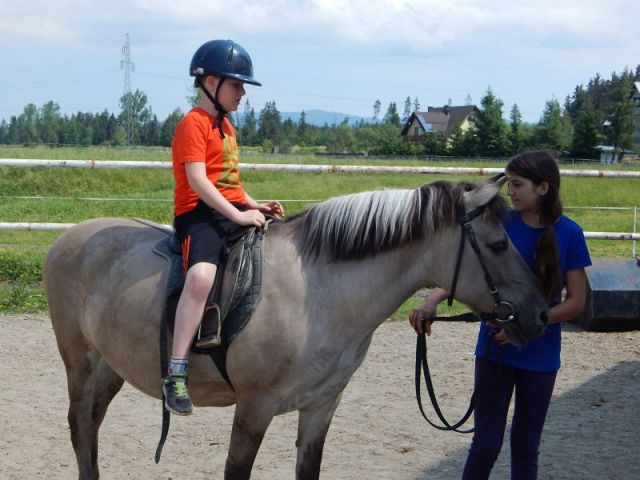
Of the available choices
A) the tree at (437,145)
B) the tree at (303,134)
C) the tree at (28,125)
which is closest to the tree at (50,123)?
the tree at (28,125)

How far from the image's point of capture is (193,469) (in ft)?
14.4

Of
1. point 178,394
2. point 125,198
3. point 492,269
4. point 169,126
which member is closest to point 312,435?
point 178,394

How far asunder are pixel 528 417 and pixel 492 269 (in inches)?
27.4

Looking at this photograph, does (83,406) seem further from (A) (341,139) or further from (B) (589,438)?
(A) (341,139)

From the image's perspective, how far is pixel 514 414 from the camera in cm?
329

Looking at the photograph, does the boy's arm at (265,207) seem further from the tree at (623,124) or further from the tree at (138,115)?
the tree at (138,115)

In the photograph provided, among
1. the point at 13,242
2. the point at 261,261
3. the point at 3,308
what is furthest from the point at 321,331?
the point at 13,242

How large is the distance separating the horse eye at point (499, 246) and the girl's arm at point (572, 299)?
0.38m

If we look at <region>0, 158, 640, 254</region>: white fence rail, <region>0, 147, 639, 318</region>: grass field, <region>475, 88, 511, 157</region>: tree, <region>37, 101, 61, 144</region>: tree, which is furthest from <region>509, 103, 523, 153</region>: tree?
<region>37, 101, 61, 144</region>: tree

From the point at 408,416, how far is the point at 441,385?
804 mm

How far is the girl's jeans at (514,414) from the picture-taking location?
3.25 m

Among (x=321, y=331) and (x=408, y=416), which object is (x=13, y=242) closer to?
(x=408, y=416)

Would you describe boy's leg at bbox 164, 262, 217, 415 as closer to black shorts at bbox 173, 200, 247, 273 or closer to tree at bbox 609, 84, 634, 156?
black shorts at bbox 173, 200, 247, 273

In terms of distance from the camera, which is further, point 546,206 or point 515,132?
point 515,132
